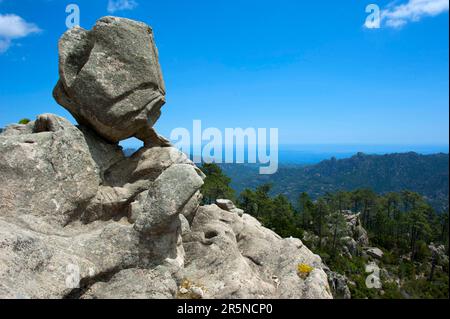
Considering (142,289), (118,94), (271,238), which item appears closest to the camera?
(142,289)

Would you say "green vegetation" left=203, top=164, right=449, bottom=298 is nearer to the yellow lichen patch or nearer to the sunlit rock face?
the sunlit rock face

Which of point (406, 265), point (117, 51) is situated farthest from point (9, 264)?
point (406, 265)

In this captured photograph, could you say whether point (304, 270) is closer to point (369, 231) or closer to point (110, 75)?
point (110, 75)

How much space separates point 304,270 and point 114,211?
10.3 m

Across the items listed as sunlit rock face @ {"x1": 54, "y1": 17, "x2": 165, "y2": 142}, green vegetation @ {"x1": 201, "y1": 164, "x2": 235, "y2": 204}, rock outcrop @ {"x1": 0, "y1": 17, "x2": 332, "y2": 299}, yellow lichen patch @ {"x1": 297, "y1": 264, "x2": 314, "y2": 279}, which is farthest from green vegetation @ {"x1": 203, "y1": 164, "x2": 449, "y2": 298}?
yellow lichen patch @ {"x1": 297, "y1": 264, "x2": 314, "y2": 279}

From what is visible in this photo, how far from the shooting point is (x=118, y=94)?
18.4 meters

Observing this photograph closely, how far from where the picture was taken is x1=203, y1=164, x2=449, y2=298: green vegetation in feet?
330

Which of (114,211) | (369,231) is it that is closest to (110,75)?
(114,211)

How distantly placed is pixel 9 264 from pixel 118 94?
973cm

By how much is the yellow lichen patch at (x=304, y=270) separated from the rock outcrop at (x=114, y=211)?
142mm

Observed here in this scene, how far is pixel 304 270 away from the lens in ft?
55.8
